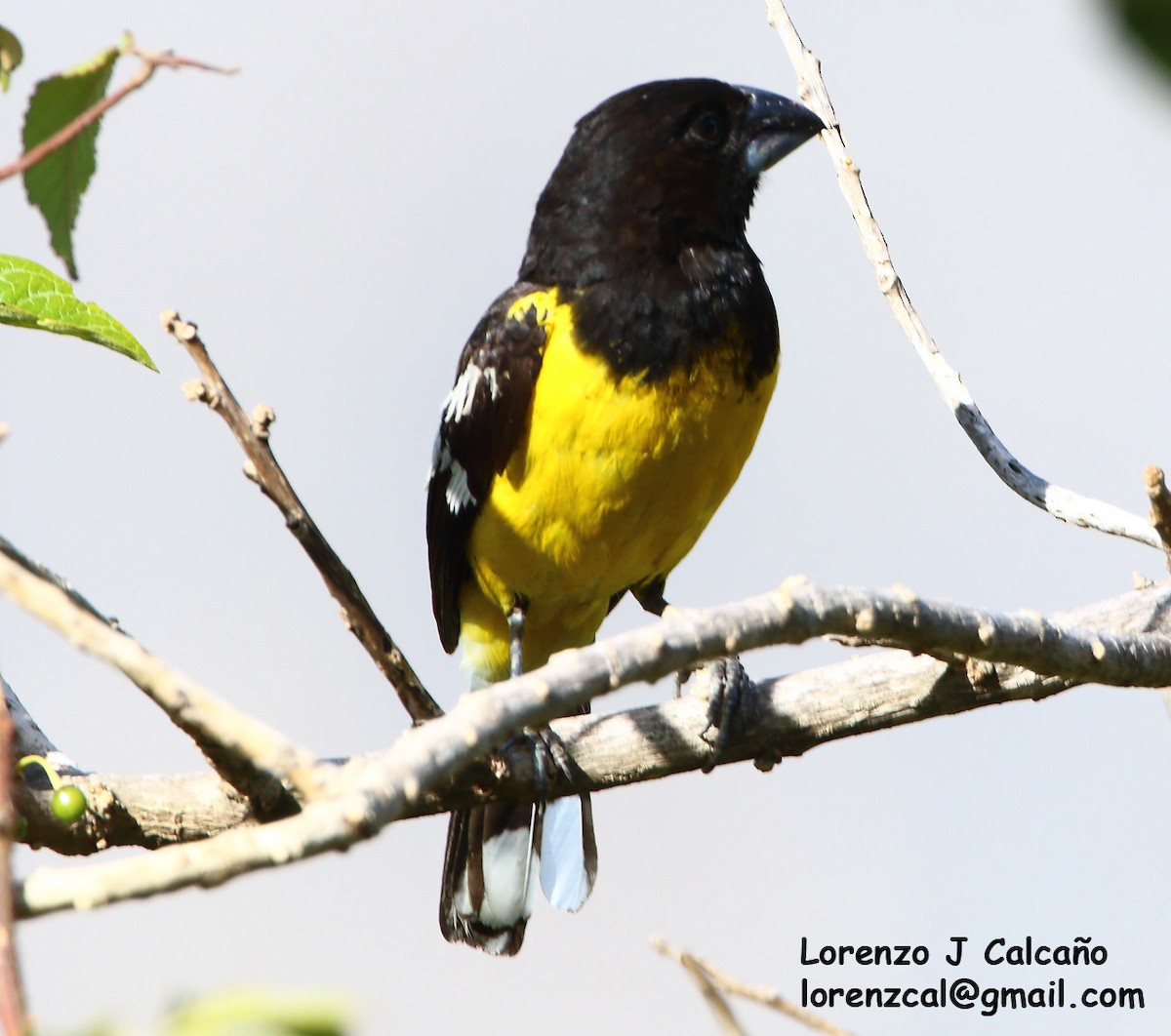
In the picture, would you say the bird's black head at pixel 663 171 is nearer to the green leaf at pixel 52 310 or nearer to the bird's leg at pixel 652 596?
the bird's leg at pixel 652 596

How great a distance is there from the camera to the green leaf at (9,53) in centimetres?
213

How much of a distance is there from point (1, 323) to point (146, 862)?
4.53 feet

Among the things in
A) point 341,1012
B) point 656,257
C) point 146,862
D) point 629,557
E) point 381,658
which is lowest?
point 341,1012

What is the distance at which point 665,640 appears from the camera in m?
1.92

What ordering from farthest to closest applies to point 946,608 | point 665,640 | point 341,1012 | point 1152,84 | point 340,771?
point 946,608
point 665,640
point 340,771
point 341,1012
point 1152,84

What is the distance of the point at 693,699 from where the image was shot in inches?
149

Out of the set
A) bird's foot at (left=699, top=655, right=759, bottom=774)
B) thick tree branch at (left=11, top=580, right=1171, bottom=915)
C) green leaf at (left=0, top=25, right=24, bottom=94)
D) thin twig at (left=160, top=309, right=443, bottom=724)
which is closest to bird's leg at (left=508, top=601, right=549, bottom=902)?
thick tree branch at (left=11, top=580, right=1171, bottom=915)

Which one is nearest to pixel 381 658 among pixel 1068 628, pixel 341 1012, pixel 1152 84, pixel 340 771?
pixel 1068 628

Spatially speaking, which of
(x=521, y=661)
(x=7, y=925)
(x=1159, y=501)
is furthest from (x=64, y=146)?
(x=521, y=661)

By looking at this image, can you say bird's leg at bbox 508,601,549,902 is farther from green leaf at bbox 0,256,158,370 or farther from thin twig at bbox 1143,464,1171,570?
green leaf at bbox 0,256,158,370

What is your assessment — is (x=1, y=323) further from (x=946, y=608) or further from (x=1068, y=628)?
(x=1068, y=628)

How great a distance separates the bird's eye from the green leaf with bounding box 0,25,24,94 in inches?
123

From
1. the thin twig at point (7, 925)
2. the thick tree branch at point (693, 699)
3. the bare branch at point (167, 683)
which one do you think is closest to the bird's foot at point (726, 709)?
the thick tree branch at point (693, 699)

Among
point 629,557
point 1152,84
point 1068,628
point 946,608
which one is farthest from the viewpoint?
point 629,557
